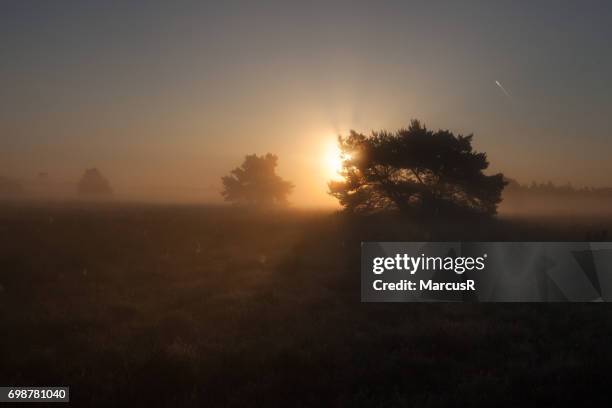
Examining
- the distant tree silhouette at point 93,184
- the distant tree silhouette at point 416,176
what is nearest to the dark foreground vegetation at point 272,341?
the distant tree silhouette at point 416,176

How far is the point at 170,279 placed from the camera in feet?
44.8

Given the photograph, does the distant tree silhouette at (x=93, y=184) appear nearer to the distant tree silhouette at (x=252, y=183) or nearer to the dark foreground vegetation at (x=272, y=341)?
the distant tree silhouette at (x=252, y=183)

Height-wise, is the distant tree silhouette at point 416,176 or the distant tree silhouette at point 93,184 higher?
the distant tree silhouette at point 93,184

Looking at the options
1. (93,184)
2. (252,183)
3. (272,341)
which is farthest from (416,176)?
(93,184)

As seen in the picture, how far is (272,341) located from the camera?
25.9 feet

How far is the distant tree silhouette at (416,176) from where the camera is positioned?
29250mm

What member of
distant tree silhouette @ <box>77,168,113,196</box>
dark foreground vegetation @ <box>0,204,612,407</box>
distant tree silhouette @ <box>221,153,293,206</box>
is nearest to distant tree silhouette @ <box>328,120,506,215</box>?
dark foreground vegetation @ <box>0,204,612,407</box>

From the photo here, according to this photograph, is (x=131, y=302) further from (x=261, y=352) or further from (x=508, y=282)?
(x=508, y=282)

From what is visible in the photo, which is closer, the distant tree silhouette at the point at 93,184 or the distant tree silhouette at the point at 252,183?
the distant tree silhouette at the point at 252,183

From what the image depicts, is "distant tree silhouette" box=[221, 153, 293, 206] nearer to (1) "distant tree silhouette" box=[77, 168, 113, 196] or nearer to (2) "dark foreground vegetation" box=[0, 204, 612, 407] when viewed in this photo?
(1) "distant tree silhouette" box=[77, 168, 113, 196]

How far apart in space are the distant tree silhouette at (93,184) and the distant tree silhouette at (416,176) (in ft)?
391

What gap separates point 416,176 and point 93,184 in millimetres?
125163

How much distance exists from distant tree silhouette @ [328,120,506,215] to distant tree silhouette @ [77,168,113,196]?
119 m

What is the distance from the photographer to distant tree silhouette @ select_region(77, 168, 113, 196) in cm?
13038
